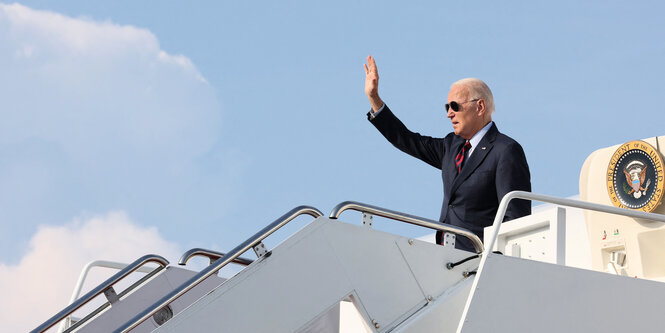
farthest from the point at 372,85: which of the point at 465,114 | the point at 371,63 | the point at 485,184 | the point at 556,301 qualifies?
the point at 556,301

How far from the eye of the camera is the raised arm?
7.25 metres

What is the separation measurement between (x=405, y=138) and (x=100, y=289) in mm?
2810

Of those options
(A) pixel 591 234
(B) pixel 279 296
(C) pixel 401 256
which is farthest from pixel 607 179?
(B) pixel 279 296

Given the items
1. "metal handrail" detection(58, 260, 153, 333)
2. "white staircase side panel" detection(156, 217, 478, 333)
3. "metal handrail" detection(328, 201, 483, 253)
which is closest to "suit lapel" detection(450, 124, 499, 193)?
"metal handrail" detection(328, 201, 483, 253)

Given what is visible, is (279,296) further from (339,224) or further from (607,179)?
(607,179)

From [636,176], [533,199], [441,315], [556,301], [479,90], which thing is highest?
[479,90]

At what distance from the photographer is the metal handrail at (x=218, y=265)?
5.05 metres

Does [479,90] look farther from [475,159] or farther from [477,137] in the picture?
[475,159]

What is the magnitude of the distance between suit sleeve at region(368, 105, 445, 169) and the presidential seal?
71.9 inches

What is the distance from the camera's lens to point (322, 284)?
16.9ft

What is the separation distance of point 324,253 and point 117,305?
2397 millimetres

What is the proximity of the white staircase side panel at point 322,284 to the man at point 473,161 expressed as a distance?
33.2 inches

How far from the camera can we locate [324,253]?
5168mm

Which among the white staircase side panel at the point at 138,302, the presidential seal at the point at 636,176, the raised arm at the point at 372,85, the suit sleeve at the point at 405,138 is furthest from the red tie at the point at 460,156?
the white staircase side panel at the point at 138,302
